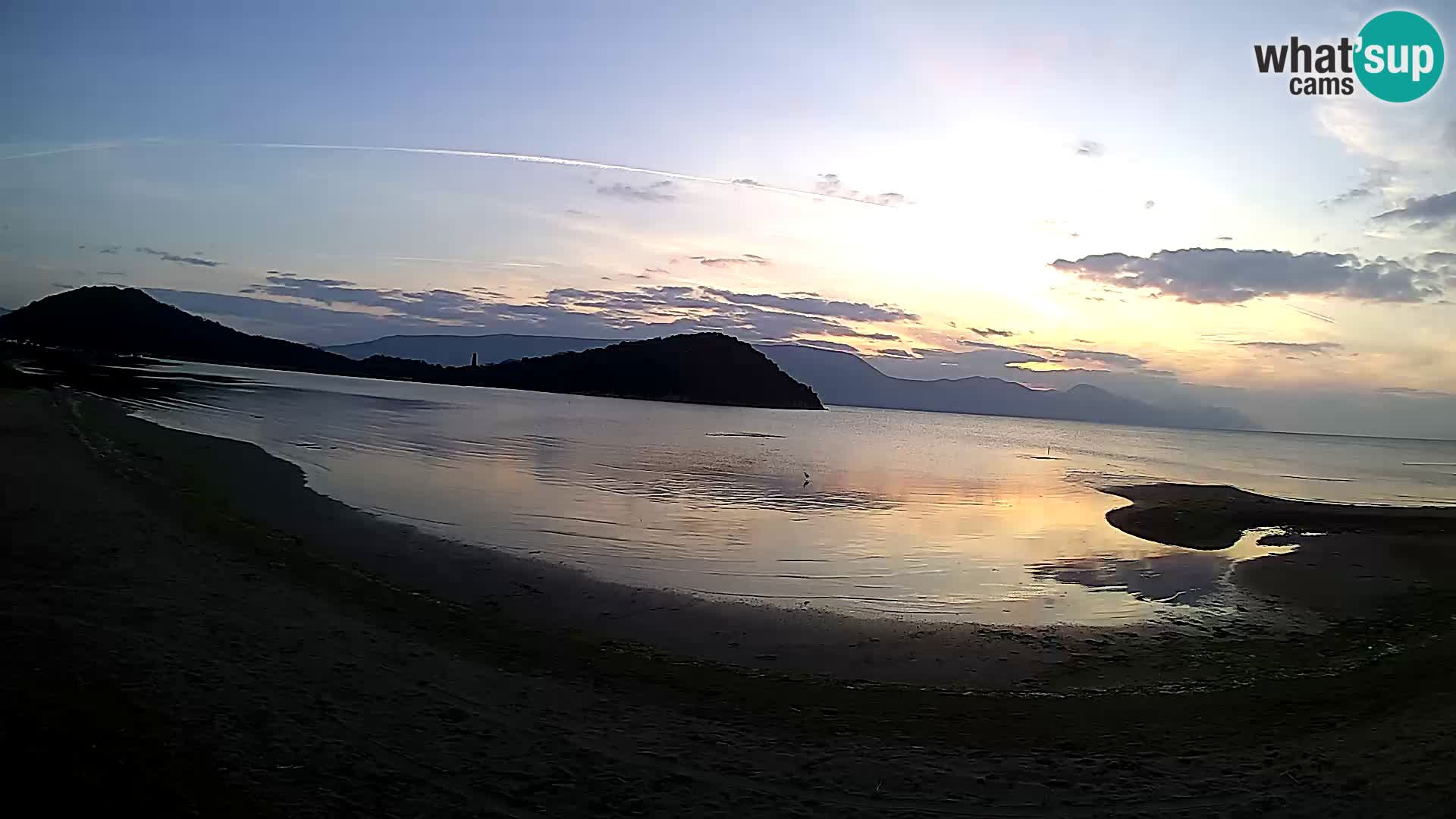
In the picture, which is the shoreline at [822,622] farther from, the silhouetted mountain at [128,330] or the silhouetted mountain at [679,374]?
the silhouetted mountain at [128,330]

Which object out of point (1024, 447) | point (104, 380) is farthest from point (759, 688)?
point (1024, 447)

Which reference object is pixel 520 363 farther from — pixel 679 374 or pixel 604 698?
pixel 604 698

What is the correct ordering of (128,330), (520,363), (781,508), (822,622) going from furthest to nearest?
(520,363)
(128,330)
(781,508)
(822,622)

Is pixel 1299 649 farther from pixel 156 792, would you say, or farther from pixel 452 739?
pixel 156 792

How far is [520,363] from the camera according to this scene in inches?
7328

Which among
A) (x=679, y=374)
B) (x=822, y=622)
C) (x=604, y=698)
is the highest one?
(x=679, y=374)

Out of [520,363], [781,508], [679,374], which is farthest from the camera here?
[520,363]

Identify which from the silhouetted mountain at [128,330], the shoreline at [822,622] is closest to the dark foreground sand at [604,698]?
the shoreline at [822,622]

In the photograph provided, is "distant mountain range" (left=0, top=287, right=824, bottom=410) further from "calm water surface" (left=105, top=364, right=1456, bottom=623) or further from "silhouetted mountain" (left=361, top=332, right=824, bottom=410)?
"calm water surface" (left=105, top=364, right=1456, bottom=623)

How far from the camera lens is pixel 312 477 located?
22.0m

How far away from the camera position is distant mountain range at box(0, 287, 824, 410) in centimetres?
15150

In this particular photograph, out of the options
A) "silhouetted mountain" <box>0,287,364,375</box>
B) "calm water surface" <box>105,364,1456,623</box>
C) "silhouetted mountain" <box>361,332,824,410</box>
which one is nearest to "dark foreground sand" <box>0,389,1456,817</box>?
"calm water surface" <box>105,364,1456,623</box>

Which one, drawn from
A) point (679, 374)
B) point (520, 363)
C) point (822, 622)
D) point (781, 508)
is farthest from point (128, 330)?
point (822, 622)

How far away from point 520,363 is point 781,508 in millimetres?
169853
